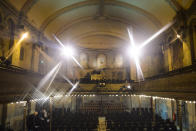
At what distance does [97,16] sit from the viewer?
66.9ft

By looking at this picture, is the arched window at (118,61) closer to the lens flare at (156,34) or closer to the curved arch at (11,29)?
the lens flare at (156,34)

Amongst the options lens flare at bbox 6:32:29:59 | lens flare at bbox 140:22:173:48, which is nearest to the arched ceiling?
lens flare at bbox 140:22:173:48

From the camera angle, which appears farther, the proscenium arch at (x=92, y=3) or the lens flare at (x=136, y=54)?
the lens flare at (x=136, y=54)

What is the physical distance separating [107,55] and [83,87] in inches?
407

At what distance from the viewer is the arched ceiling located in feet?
49.1

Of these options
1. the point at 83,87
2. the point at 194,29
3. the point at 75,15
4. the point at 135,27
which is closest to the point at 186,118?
the point at 194,29

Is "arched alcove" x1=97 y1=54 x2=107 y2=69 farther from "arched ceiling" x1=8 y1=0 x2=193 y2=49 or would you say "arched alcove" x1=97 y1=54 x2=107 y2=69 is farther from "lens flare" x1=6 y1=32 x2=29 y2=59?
"lens flare" x1=6 y1=32 x2=29 y2=59

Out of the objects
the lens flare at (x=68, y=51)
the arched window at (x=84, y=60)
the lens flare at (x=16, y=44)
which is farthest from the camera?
the arched window at (x=84, y=60)

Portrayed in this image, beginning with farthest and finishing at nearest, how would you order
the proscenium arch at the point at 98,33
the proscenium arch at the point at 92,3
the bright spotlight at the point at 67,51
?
the proscenium arch at the point at 98,33 < the bright spotlight at the point at 67,51 < the proscenium arch at the point at 92,3

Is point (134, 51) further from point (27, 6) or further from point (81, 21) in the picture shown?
point (27, 6)

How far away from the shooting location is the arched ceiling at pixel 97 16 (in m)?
15.0

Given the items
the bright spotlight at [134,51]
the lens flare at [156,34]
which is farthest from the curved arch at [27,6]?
the bright spotlight at [134,51]

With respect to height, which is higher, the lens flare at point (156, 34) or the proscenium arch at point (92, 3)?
the proscenium arch at point (92, 3)

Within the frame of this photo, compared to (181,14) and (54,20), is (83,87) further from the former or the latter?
(181,14)
